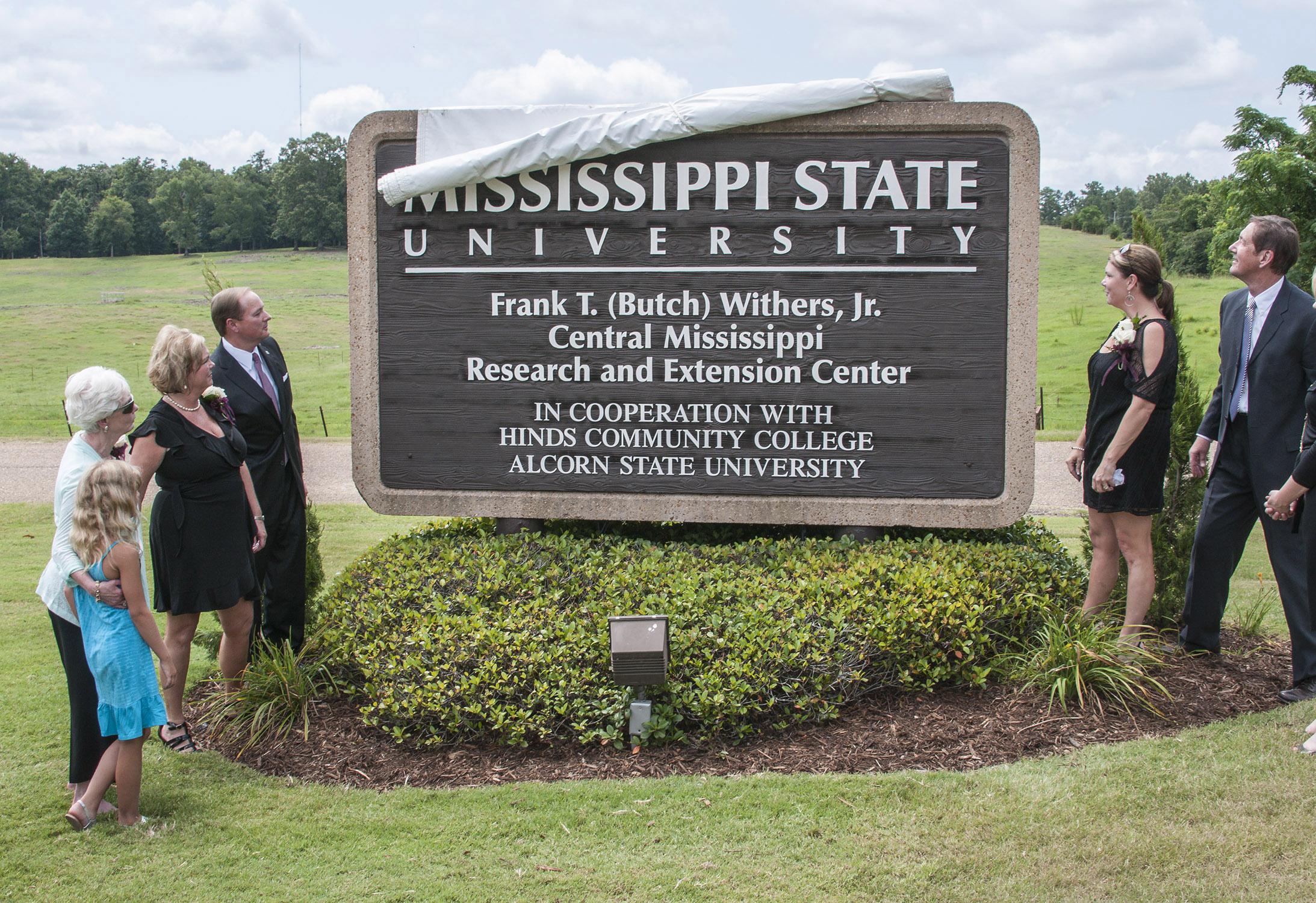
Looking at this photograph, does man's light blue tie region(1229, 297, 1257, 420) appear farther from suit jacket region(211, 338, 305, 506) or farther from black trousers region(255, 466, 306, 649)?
black trousers region(255, 466, 306, 649)

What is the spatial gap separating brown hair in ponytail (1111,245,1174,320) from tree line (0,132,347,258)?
208 feet

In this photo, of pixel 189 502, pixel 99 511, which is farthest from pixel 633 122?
pixel 99 511

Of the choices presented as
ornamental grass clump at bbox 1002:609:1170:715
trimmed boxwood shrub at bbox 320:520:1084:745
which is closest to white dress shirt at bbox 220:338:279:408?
trimmed boxwood shrub at bbox 320:520:1084:745

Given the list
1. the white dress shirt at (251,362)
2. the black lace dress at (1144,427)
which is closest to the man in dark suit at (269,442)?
the white dress shirt at (251,362)

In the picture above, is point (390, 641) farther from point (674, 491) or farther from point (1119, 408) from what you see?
point (1119, 408)

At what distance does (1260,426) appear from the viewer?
4.81 metres

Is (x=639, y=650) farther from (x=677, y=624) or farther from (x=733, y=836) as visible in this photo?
(x=733, y=836)

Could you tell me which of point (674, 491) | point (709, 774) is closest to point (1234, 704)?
point (709, 774)

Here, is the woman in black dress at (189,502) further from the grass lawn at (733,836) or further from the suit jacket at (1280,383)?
the suit jacket at (1280,383)

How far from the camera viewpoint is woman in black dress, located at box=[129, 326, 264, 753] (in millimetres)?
4309

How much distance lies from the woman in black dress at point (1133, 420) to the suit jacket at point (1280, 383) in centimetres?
36

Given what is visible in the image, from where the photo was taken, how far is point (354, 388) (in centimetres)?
552

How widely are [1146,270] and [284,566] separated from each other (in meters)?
4.53

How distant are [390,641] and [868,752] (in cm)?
216
